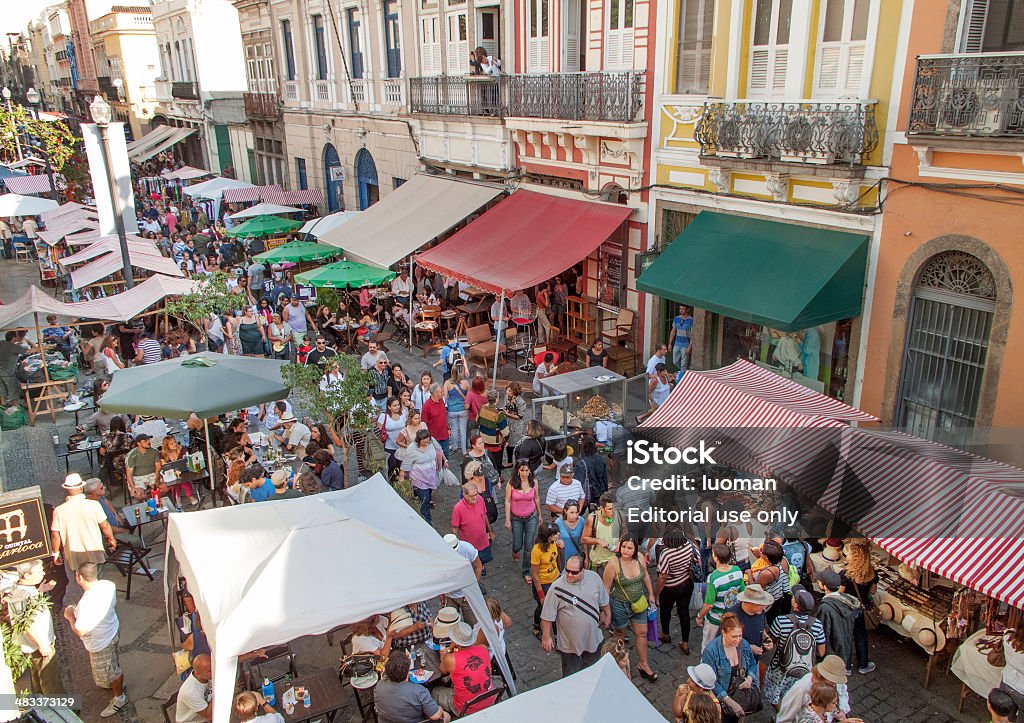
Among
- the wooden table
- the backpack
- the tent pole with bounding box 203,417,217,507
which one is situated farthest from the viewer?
the tent pole with bounding box 203,417,217,507

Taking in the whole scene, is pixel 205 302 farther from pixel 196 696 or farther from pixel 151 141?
pixel 151 141

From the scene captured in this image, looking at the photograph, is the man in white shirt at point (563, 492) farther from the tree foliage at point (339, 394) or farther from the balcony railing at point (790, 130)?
the balcony railing at point (790, 130)

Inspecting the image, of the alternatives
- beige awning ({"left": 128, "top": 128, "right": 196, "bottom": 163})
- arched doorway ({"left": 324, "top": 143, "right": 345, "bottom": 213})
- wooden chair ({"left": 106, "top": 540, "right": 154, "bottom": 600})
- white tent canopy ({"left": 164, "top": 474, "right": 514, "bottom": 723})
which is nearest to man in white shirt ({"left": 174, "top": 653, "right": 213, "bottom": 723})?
white tent canopy ({"left": 164, "top": 474, "right": 514, "bottom": 723})

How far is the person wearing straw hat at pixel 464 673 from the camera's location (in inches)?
235

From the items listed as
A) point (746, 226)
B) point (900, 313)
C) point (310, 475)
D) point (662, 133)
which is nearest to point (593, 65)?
point (662, 133)

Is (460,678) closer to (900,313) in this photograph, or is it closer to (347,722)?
(347,722)

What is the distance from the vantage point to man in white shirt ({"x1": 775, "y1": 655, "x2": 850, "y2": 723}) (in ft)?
17.6

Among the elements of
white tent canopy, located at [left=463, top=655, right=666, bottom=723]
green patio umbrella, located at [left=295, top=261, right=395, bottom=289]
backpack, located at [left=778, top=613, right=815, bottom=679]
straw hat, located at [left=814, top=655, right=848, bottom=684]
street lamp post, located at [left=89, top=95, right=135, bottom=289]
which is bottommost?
backpack, located at [left=778, top=613, right=815, bottom=679]

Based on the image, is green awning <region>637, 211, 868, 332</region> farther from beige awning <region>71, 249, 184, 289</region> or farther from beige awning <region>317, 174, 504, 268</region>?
beige awning <region>71, 249, 184, 289</region>

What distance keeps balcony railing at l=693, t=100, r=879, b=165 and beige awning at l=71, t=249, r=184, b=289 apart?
12793mm

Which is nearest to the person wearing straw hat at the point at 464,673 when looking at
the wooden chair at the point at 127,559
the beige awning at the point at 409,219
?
the wooden chair at the point at 127,559

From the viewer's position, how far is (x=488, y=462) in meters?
10.6

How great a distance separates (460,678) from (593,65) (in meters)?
11.7

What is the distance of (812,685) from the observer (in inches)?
209
